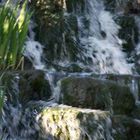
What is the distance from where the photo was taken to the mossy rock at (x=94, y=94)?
18.5ft

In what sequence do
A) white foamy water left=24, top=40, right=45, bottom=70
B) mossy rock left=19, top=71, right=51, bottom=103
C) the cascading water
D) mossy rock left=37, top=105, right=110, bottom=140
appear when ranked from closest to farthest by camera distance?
mossy rock left=37, top=105, right=110, bottom=140, the cascading water, mossy rock left=19, top=71, right=51, bottom=103, white foamy water left=24, top=40, right=45, bottom=70

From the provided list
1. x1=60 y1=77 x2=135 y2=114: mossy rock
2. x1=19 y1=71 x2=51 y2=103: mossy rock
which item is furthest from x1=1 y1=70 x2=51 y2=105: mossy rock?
x1=60 y1=77 x2=135 y2=114: mossy rock

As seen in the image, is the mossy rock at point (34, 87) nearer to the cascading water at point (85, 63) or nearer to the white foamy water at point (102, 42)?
the cascading water at point (85, 63)

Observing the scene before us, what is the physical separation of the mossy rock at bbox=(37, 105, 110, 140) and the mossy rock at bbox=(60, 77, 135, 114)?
0.61 m

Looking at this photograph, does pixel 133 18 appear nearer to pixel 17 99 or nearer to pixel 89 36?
pixel 89 36

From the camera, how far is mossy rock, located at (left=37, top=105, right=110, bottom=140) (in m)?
4.91

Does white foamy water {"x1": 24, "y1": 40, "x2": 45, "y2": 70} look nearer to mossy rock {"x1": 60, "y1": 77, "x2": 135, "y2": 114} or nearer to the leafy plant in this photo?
the leafy plant

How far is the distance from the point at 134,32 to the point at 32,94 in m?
3.22

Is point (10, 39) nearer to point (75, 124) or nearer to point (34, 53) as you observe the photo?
point (75, 124)

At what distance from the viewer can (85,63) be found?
7.83m

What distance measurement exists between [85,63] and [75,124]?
297 centimetres

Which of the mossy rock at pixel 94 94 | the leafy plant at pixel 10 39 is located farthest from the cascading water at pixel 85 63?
the leafy plant at pixel 10 39

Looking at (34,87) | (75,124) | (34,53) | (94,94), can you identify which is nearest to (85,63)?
(34,53)

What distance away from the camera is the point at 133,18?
884cm
